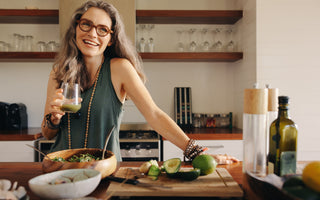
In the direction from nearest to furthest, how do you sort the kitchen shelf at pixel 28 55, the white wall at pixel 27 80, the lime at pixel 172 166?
the lime at pixel 172 166
the kitchen shelf at pixel 28 55
the white wall at pixel 27 80

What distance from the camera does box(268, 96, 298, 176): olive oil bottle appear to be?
0.76 meters

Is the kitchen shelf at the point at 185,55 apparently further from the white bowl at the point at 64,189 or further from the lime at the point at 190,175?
the white bowl at the point at 64,189

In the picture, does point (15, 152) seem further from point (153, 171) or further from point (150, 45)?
point (153, 171)

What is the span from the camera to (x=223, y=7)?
2.99 meters

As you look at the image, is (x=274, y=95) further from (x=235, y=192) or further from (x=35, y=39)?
(x=35, y=39)

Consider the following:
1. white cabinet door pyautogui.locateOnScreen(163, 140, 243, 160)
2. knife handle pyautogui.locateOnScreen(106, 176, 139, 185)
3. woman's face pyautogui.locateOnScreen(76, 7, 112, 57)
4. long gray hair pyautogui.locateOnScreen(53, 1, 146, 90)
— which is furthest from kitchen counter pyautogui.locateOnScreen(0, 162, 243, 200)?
white cabinet door pyautogui.locateOnScreen(163, 140, 243, 160)

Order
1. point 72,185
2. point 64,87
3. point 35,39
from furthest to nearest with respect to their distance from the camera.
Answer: point 35,39 < point 64,87 < point 72,185

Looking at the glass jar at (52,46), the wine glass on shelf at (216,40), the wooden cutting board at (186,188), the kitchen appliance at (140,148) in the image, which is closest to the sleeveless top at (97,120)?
the wooden cutting board at (186,188)

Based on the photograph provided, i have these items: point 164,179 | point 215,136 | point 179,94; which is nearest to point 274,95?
point 164,179

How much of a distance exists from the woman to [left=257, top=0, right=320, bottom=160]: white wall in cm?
143

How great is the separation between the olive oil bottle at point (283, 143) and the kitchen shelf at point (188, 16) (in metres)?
2.03

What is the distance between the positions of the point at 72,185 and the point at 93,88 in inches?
33.9

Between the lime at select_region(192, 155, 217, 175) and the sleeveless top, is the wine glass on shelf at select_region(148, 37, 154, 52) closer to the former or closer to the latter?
the sleeveless top

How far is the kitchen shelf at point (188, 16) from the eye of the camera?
2605 mm
